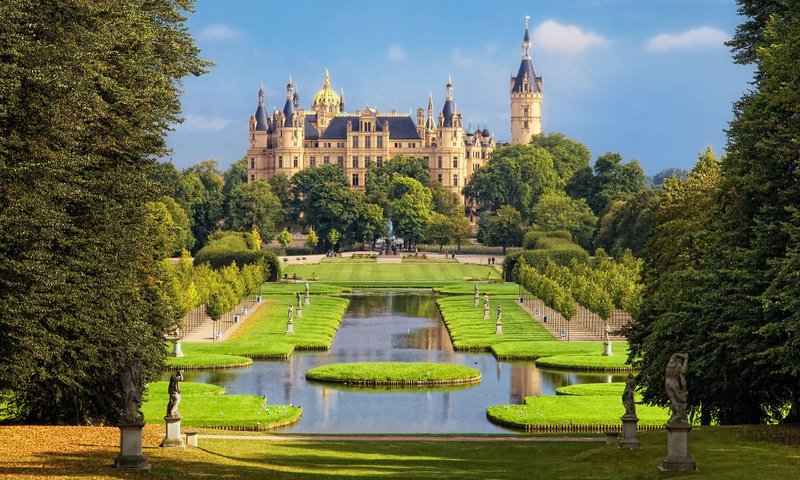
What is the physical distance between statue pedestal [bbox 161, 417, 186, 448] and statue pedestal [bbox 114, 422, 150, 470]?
143 inches

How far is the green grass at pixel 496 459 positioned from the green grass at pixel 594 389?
11.6m

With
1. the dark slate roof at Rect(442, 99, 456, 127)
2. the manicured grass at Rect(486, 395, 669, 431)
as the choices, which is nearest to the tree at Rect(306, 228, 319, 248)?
the dark slate roof at Rect(442, 99, 456, 127)

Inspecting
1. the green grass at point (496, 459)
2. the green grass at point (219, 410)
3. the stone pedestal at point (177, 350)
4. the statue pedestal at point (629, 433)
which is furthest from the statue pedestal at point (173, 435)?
the stone pedestal at point (177, 350)

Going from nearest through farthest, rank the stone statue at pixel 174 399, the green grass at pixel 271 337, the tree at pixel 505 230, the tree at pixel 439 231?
1. the stone statue at pixel 174 399
2. the green grass at pixel 271 337
3. the tree at pixel 505 230
4. the tree at pixel 439 231

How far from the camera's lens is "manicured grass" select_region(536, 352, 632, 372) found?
49.0 m

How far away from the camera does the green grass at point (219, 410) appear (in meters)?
35.8

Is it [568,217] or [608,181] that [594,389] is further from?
[608,181]

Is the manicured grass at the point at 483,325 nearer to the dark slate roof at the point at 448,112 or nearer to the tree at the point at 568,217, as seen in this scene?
the tree at the point at 568,217

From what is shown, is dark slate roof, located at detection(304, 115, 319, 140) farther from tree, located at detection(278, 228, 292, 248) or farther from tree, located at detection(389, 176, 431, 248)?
tree, located at detection(278, 228, 292, 248)

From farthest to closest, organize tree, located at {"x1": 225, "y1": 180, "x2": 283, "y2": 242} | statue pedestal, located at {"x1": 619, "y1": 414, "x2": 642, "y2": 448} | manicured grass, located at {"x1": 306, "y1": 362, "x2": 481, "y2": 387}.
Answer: tree, located at {"x1": 225, "y1": 180, "x2": 283, "y2": 242}, manicured grass, located at {"x1": 306, "y1": 362, "x2": 481, "y2": 387}, statue pedestal, located at {"x1": 619, "y1": 414, "x2": 642, "y2": 448}

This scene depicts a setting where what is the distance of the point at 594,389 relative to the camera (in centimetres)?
4275

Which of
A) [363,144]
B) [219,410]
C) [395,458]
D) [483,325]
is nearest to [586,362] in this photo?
[219,410]

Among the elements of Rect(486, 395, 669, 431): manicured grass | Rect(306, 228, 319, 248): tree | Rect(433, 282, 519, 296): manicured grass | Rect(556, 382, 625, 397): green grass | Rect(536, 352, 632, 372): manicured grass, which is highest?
Rect(306, 228, 319, 248): tree

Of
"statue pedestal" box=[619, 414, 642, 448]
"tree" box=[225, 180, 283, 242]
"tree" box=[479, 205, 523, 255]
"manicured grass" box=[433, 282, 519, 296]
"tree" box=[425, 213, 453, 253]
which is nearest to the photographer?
"statue pedestal" box=[619, 414, 642, 448]
